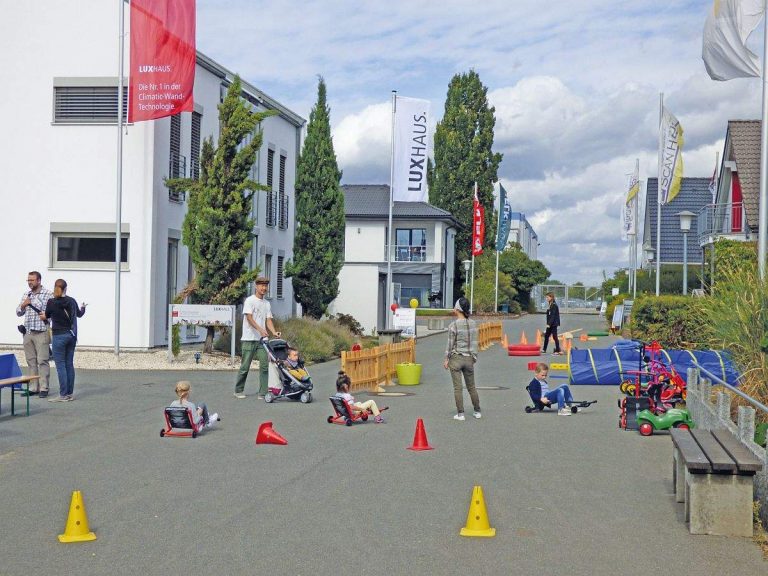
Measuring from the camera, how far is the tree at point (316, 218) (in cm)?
3431

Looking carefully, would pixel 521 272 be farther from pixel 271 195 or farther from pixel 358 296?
pixel 271 195

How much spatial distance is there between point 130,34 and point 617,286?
191 ft

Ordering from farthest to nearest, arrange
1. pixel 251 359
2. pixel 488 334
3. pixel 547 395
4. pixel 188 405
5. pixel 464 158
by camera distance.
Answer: pixel 464 158, pixel 488 334, pixel 251 359, pixel 547 395, pixel 188 405

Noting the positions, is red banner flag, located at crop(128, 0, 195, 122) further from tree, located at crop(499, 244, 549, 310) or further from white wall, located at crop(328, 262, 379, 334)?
tree, located at crop(499, 244, 549, 310)

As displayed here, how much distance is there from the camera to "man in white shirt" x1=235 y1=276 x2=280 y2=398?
16.8 metres

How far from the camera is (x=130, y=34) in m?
22.7

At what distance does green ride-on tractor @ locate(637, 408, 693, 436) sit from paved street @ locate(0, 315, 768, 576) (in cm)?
28

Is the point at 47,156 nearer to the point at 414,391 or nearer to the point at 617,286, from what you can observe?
the point at 414,391

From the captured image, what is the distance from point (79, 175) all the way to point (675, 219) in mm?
46931

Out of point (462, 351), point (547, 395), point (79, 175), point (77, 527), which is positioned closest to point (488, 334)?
point (79, 175)

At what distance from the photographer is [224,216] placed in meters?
23.2

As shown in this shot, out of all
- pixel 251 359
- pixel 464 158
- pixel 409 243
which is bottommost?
pixel 251 359

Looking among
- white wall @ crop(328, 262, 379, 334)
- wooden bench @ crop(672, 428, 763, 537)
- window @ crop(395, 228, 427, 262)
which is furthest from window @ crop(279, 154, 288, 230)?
window @ crop(395, 228, 427, 262)

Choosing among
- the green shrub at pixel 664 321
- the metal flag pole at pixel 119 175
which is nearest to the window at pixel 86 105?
the metal flag pole at pixel 119 175
